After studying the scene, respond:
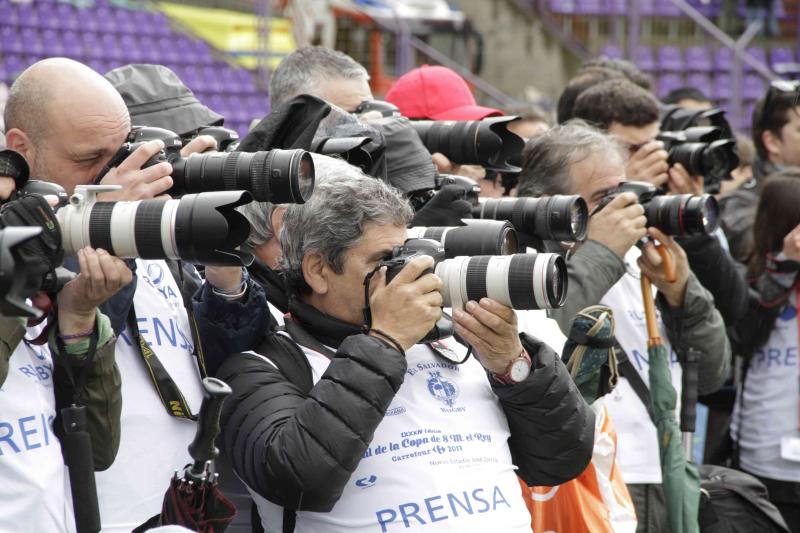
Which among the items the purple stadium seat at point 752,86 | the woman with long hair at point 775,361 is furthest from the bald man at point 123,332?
the purple stadium seat at point 752,86

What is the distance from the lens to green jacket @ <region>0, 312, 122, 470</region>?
6.68 feet

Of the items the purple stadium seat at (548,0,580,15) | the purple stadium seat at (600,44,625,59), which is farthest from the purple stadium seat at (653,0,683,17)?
the purple stadium seat at (548,0,580,15)

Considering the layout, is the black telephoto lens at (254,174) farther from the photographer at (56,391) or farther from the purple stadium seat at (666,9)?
the purple stadium seat at (666,9)

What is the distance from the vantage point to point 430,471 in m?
2.14

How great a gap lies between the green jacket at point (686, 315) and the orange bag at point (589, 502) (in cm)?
37

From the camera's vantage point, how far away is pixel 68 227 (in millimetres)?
1936

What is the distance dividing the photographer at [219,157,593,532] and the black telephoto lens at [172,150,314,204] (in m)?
0.15

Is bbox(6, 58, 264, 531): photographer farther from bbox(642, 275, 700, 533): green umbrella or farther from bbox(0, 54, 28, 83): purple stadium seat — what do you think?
bbox(0, 54, 28, 83): purple stadium seat

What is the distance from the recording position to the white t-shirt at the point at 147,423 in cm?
221

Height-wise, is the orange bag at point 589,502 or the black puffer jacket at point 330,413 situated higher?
the black puffer jacket at point 330,413

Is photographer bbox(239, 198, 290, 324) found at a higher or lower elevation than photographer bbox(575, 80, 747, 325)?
higher

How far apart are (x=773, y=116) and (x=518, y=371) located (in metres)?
2.67

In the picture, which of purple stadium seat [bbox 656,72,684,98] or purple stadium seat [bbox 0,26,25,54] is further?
purple stadium seat [bbox 656,72,684,98]

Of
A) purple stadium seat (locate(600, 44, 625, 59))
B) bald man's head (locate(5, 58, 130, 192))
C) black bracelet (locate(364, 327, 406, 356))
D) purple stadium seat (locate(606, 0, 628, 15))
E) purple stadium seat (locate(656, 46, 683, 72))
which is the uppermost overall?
bald man's head (locate(5, 58, 130, 192))
